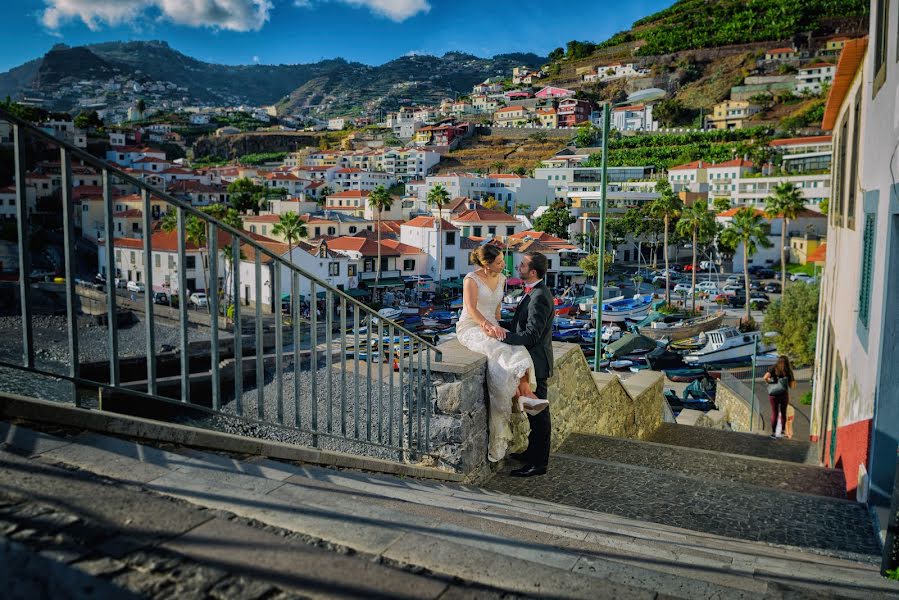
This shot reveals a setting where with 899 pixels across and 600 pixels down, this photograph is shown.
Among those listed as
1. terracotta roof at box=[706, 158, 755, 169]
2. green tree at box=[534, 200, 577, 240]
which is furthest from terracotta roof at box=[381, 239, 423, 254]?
terracotta roof at box=[706, 158, 755, 169]

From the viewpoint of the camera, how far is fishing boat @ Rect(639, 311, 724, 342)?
45.2m

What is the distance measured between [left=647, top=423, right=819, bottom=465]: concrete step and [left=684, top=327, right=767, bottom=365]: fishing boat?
28529 millimetres

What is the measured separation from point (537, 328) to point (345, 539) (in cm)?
343

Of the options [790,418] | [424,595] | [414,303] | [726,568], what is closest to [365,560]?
[424,595]

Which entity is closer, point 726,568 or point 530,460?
point 726,568

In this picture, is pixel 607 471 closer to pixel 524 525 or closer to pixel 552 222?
pixel 524 525

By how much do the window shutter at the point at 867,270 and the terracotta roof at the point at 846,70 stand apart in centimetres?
290

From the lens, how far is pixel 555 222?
246 ft

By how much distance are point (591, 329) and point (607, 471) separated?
40.1 m

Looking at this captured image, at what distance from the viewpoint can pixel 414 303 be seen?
177ft

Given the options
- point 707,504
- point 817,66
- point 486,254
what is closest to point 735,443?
point 707,504

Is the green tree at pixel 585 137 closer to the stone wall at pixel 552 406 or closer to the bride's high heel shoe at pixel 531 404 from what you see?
the stone wall at pixel 552 406

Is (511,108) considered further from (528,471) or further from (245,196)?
(528,471)

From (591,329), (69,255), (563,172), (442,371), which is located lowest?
(591,329)
